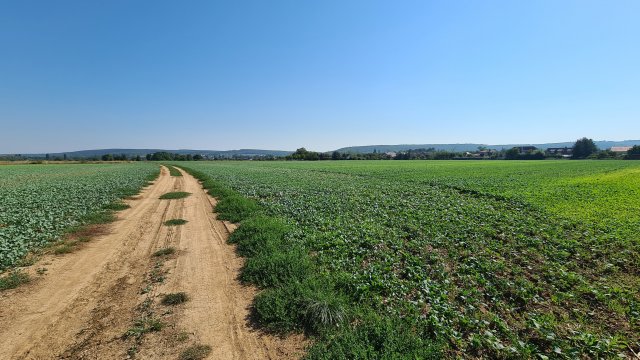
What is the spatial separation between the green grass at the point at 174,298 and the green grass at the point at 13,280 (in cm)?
416

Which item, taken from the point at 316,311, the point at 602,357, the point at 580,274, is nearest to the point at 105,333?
the point at 316,311

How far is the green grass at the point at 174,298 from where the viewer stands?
6.48 m

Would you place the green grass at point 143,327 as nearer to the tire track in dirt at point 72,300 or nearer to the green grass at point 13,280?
the tire track in dirt at point 72,300

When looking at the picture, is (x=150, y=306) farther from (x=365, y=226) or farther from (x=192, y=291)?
(x=365, y=226)

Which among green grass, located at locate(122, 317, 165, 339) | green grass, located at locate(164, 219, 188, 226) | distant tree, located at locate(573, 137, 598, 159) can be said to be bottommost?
green grass, located at locate(122, 317, 165, 339)

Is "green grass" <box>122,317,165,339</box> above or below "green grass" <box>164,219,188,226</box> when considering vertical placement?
below

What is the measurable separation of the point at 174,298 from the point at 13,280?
4683mm

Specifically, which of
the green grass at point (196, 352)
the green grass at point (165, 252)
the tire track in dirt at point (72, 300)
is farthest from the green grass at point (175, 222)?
the green grass at point (196, 352)

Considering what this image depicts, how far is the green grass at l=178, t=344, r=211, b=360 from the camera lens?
4.72m

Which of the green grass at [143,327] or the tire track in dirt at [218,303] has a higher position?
the green grass at [143,327]

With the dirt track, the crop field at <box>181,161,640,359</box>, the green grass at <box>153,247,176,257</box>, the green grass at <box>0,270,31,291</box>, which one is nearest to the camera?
the dirt track

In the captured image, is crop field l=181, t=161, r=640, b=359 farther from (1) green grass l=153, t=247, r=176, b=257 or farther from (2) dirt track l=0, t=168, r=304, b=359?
(1) green grass l=153, t=247, r=176, b=257

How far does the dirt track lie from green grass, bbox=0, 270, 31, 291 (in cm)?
26

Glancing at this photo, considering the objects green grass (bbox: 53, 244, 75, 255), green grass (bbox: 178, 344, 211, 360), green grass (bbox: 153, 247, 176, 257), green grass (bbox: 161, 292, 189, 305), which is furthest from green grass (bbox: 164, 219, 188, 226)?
green grass (bbox: 178, 344, 211, 360)
